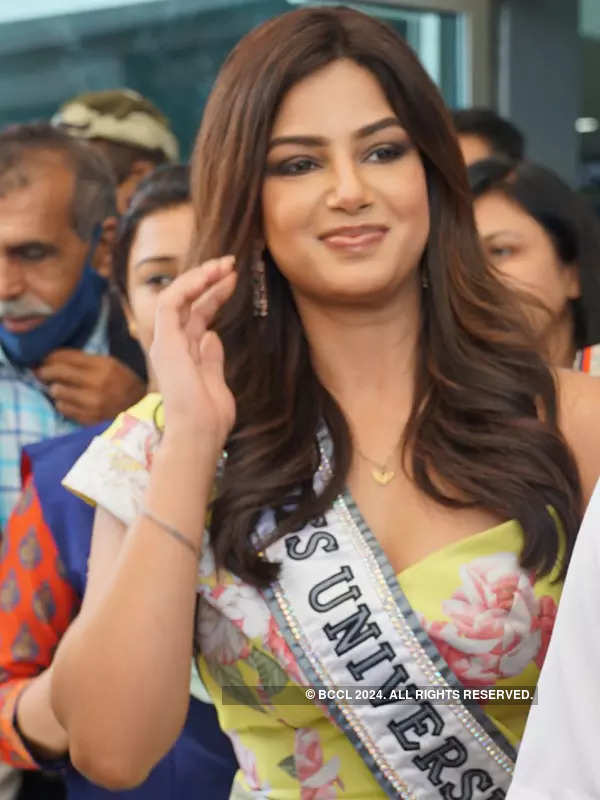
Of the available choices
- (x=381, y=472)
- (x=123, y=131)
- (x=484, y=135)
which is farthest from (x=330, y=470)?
(x=123, y=131)

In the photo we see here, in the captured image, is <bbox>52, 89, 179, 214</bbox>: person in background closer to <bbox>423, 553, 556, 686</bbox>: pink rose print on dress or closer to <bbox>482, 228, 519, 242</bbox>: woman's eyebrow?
<bbox>482, 228, 519, 242</bbox>: woman's eyebrow

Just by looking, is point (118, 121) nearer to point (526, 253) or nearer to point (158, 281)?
point (158, 281)

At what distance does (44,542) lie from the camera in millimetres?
2371

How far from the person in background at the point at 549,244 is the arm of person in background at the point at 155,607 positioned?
1024 mm

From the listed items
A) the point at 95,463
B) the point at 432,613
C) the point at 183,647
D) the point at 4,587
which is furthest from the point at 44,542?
the point at 432,613

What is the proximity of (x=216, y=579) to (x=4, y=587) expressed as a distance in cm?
57

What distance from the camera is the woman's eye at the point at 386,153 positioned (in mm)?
1971

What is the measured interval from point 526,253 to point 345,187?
103cm

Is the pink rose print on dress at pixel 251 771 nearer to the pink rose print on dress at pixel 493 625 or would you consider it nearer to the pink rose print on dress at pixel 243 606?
the pink rose print on dress at pixel 243 606

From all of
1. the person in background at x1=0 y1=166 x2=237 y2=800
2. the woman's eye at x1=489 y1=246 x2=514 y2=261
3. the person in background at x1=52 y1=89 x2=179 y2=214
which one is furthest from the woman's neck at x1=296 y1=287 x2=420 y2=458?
the person in background at x1=52 y1=89 x2=179 y2=214

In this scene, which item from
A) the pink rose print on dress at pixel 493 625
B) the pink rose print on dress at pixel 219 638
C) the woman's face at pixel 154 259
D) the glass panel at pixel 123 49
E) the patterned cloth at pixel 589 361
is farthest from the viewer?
the glass panel at pixel 123 49

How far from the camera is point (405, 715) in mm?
1855

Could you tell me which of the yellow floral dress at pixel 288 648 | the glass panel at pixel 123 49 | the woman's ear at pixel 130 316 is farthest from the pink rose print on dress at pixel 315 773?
the glass panel at pixel 123 49

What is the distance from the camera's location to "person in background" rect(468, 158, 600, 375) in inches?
113
